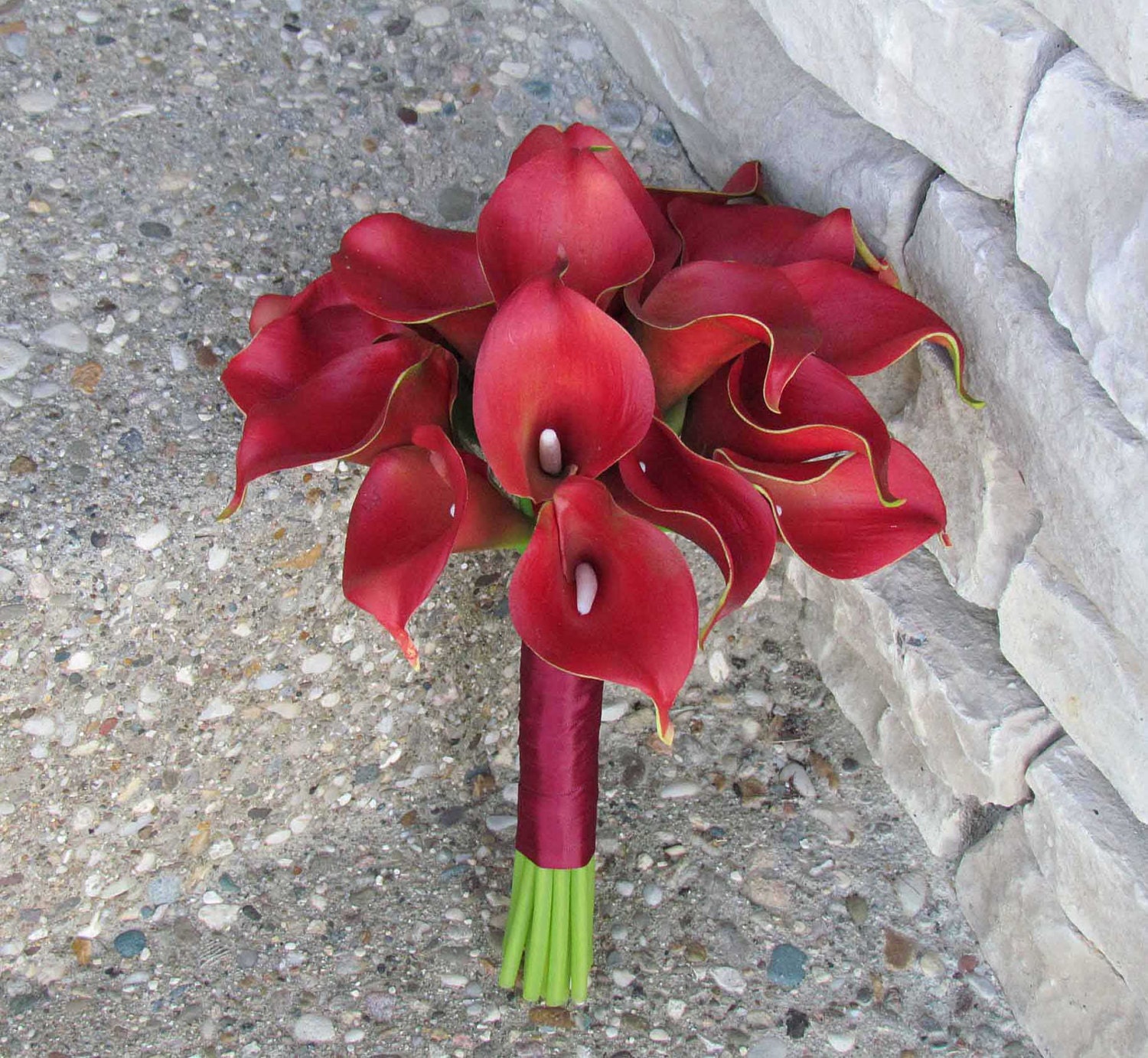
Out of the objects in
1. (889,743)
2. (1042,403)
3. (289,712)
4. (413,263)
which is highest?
(1042,403)

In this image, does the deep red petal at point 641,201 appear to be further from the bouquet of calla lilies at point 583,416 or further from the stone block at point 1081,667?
the stone block at point 1081,667

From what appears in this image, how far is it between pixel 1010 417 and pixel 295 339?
1.39ft

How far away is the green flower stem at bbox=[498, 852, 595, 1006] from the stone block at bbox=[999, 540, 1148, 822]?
12.4 inches

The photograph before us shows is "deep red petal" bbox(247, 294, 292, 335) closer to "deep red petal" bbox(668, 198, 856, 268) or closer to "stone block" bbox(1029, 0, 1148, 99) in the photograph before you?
"deep red petal" bbox(668, 198, 856, 268)

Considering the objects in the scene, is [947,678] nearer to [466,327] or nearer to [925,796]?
[925,796]

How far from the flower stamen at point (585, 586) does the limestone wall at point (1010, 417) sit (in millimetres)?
267

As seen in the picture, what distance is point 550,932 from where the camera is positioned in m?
0.82

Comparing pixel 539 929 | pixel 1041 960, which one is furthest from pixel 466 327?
pixel 1041 960

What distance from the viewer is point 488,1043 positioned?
2.71 feet

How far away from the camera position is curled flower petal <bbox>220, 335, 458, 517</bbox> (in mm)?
694

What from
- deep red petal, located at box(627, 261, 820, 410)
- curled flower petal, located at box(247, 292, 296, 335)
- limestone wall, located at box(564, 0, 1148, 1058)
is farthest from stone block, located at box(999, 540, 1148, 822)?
curled flower petal, located at box(247, 292, 296, 335)

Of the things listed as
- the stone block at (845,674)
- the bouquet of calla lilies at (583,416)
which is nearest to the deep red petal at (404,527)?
the bouquet of calla lilies at (583,416)

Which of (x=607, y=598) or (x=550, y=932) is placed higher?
(x=607, y=598)

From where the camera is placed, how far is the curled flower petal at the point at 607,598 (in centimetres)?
62
